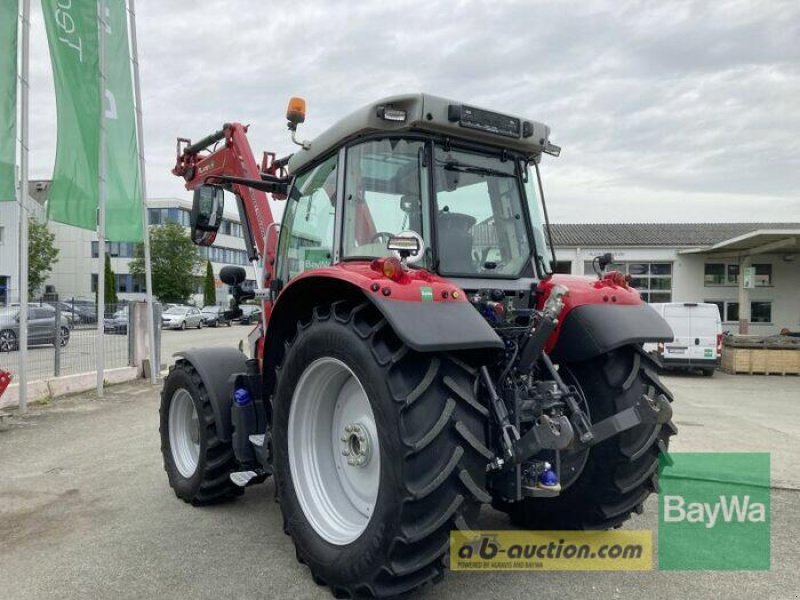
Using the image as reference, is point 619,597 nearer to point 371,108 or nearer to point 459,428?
point 459,428

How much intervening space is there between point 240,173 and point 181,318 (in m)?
29.6

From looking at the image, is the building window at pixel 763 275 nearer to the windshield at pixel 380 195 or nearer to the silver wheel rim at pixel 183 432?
the silver wheel rim at pixel 183 432

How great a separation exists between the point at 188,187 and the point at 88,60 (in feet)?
14.0

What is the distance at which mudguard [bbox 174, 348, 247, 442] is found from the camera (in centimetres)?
436

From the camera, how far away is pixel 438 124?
337 cm

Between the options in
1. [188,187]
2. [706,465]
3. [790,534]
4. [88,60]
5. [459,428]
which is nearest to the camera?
[459,428]

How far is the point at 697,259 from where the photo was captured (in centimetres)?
2608

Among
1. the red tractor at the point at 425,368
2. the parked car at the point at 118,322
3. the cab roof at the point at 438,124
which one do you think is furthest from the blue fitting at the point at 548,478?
the parked car at the point at 118,322

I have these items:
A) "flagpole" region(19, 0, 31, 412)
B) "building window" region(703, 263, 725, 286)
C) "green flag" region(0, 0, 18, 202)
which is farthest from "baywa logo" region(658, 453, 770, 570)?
"building window" region(703, 263, 725, 286)

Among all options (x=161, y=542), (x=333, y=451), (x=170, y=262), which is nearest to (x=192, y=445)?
(x=161, y=542)

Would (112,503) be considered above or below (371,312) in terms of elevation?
below

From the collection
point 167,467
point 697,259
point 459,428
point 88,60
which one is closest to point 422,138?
point 459,428

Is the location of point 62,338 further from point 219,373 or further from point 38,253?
point 38,253

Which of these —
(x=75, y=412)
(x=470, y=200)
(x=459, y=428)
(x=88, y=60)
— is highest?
(x=88, y=60)
